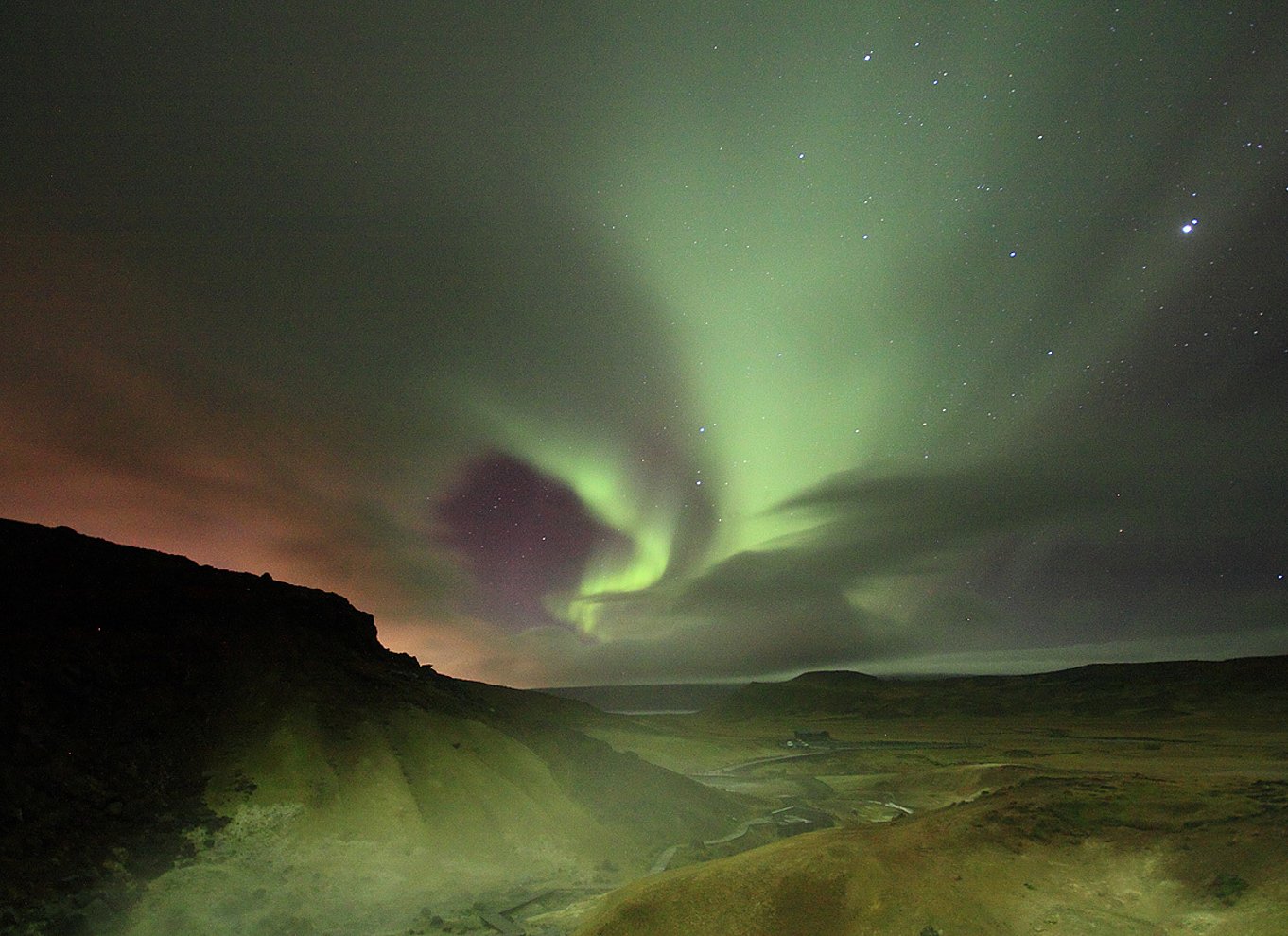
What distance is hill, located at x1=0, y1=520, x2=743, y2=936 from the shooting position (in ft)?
79.2

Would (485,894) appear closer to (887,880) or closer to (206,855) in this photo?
(206,855)

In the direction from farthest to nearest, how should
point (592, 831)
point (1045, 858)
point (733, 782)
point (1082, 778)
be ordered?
point (733, 782) < point (592, 831) < point (1082, 778) < point (1045, 858)

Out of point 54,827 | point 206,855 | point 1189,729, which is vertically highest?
point 54,827

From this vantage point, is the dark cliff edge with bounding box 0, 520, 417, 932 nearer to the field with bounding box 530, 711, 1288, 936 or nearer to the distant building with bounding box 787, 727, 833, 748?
the field with bounding box 530, 711, 1288, 936

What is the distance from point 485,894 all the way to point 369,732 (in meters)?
13.3

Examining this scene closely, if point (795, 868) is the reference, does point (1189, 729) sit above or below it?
below

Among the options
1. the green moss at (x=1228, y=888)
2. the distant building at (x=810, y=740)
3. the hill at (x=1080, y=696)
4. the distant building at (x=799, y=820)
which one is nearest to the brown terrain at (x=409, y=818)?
the green moss at (x=1228, y=888)

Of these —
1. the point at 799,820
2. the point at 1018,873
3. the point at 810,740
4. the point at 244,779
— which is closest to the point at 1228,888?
the point at 1018,873

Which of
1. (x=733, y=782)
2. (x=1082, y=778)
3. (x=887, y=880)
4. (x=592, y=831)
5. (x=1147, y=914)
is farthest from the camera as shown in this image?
(x=733, y=782)

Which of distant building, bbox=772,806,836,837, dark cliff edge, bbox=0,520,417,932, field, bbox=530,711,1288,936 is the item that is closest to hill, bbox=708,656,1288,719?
distant building, bbox=772,806,836,837

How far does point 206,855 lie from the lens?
26.6 m

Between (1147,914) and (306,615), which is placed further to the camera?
(306,615)

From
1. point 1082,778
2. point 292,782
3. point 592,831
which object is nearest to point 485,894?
point 592,831

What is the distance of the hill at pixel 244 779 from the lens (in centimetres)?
2412
